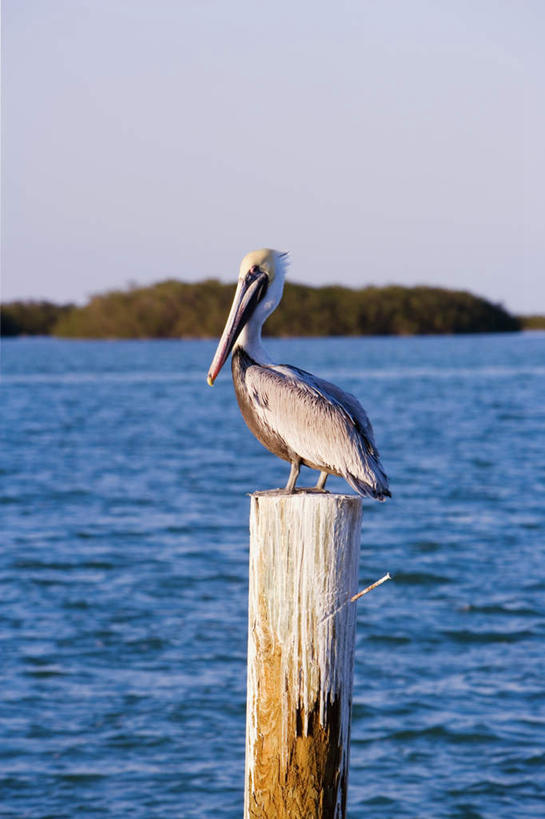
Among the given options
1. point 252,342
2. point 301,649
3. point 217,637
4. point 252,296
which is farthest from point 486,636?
point 301,649

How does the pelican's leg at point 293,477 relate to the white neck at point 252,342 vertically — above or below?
below

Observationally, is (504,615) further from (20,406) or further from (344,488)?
(20,406)

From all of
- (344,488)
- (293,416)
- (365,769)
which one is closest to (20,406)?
(344,488)

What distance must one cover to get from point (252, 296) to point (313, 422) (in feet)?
2.19

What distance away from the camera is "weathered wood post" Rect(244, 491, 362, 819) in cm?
394

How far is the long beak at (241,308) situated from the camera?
4883 millimetres

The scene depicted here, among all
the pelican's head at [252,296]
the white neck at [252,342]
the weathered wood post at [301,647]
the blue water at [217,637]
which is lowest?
the blue water at [217,637]

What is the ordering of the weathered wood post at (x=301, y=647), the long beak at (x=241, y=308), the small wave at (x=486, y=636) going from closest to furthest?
the weathered wood post at (x=301, y=647) → the long beak at (x=241, y=308) → the small wave at (x=486, y=636)

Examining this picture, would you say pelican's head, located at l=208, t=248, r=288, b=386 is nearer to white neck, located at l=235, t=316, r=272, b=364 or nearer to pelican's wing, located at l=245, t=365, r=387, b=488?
white neck, located at l=235, t=316, r=272, b=364

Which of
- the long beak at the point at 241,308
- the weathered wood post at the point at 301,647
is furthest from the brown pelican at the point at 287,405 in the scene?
the weathered wood post at the point at 301,647

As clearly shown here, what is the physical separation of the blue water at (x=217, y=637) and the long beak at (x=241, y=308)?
13.7 feet

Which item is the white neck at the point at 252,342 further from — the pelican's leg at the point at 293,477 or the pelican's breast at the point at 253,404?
the pelican's leg at the point at 293,477

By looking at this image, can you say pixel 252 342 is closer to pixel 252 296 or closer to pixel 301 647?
pixel 252 296

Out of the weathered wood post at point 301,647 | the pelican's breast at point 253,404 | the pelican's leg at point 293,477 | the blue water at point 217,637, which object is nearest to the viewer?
the weathered wood post at point 301,647
